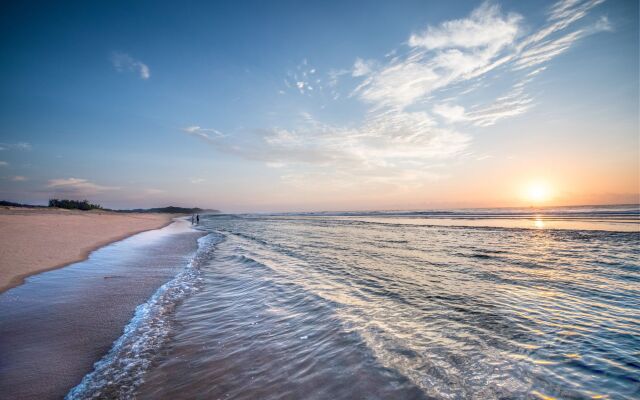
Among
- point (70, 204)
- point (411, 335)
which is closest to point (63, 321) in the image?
point (411, 335)

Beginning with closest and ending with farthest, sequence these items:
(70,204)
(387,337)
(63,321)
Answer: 1. (387,337)
2. (63,321)
3. (70,204)

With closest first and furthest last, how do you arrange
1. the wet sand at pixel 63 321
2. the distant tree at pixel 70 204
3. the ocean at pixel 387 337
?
the ocean at pixel 387 337 → the wet sand at pixel 63 321 → the distant tree at pixel 70 204

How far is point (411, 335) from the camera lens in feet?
18.7

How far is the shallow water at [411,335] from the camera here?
13.4 ft

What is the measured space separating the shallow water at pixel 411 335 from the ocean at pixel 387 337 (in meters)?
0.03

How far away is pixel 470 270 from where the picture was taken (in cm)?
1134

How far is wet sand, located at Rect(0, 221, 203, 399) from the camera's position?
13.7ft

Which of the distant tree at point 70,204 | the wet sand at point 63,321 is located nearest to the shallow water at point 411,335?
the wet sand at point 63,321

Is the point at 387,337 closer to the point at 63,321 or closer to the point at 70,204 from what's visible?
the point at 63,321

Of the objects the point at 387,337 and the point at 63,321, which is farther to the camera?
the point at 63,321

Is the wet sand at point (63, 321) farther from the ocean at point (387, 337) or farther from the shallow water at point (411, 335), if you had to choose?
the shallow water at point (411, 335)

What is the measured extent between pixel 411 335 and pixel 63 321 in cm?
793

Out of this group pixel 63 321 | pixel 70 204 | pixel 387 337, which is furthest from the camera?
pixel 70 204

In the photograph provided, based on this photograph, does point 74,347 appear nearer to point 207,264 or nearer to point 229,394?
point 229,394
